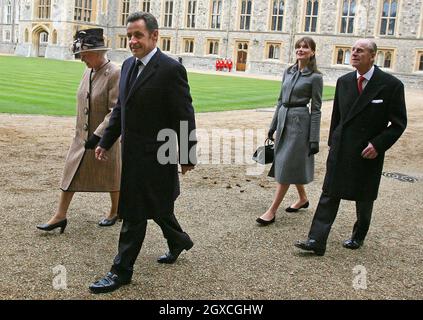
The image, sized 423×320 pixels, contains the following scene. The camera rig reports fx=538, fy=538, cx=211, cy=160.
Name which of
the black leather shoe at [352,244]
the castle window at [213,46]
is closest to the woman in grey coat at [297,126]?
the black leather shoe at [352,244]

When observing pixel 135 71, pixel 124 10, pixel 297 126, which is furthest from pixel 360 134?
pixel 124 10

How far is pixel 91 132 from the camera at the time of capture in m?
4.73

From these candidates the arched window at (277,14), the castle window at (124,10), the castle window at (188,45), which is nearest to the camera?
the arched window at (277,14)

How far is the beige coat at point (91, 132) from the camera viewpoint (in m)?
4.68

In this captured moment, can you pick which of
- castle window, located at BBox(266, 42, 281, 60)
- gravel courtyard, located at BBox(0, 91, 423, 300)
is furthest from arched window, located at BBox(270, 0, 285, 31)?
gravel courtyard, located at BBox(0, 91, 423, 300)

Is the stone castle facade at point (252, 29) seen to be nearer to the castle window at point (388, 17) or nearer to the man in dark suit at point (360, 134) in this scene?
the castle window at point (388, 17)

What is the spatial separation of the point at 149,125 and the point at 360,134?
1893mm

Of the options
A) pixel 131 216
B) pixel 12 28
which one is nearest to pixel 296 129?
pixel 131 216

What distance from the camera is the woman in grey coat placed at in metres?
5.28

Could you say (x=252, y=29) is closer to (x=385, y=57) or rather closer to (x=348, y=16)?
(x=348, y=16)

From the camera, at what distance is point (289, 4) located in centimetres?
A: 3766

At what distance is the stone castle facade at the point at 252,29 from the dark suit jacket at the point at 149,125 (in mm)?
32286

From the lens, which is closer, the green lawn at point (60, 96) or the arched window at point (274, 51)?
the green lawn at point (60, 96)

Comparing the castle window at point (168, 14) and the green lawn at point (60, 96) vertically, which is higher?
the castle window at point (168, 14)
